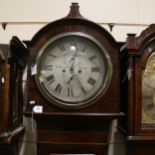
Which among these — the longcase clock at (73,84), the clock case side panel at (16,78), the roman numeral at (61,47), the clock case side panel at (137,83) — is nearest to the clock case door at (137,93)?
the clock case side panel at (137,83)

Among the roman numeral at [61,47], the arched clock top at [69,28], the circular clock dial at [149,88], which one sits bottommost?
the circular clock dial at [149,88]

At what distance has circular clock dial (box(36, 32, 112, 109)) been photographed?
5.86ft

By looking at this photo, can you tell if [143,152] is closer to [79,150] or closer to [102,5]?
[79,150]

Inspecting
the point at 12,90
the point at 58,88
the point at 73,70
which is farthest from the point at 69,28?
the point at 12,90

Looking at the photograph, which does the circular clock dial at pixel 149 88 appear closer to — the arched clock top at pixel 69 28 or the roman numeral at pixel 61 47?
the arched clock top at pixel 69 28

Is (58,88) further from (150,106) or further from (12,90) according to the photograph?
(150,106)

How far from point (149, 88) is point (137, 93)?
A: 3.4 inches

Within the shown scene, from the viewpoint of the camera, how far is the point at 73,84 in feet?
5.92

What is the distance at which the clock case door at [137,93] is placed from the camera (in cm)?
165

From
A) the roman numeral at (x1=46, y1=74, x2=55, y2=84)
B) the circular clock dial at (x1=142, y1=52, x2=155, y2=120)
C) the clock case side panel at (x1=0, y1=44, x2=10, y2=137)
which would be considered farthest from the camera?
the roman numeral at (x1=46, y1=74, x2=55, y2=84)

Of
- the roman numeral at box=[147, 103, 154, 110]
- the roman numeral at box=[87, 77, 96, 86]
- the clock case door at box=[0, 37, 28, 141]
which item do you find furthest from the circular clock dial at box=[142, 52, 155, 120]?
the clock case door at box=[0, 37, 28, 141]

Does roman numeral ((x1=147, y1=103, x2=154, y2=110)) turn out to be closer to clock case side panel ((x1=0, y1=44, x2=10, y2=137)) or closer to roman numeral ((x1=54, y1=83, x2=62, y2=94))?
roman numeral ((x1=54, y1=83, x2=62, y2=94))

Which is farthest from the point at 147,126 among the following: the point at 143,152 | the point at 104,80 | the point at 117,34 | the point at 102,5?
the point at 102,5

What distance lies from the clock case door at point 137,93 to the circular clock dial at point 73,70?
16 cm
